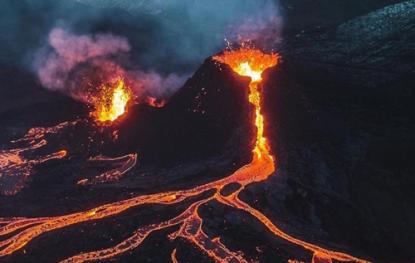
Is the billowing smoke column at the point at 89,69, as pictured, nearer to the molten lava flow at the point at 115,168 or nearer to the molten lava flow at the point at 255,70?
the molten lava flow at the point at 255,70

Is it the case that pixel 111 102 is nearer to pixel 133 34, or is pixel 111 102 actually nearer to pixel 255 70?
pixel 255 70

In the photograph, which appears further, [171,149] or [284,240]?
[171,149]

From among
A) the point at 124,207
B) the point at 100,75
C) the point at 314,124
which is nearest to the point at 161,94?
the point at 100,75

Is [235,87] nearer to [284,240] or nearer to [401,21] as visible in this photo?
[284,240]

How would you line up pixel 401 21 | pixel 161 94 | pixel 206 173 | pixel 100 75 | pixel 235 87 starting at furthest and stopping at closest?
pixel 401 21 → pixel 100 75 → pixel 161 94 → pixel 235 87 → pixel 206 173

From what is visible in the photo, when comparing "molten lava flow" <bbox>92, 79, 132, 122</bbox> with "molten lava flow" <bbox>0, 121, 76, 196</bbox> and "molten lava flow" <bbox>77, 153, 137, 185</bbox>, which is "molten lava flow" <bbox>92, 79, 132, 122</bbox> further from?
"molten lava flow" <bbox>77, 153, 137, 185</bbox>

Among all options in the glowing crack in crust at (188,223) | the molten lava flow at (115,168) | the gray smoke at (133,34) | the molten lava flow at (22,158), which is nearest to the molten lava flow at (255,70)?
the glowing crack in crust at (188,223)

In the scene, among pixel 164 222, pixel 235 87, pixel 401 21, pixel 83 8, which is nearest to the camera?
pixel 164 222
